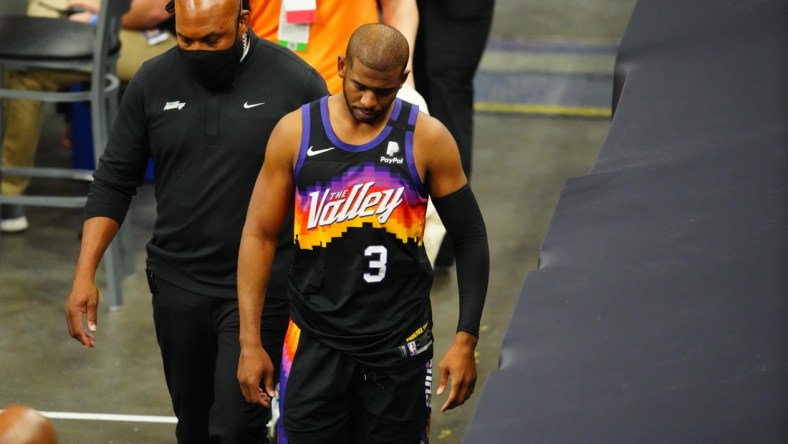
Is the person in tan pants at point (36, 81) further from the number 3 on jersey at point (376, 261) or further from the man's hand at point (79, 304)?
the number 3 on jersey at point (376, 261)

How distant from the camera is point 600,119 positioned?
10.0 meters

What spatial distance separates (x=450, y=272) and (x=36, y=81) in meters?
2.53

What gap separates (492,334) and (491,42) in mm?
6205

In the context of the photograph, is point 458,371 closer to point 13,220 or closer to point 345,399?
point 345,399

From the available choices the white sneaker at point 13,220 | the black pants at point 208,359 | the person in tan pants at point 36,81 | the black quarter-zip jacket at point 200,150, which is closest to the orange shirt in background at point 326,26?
the black quarter-zip jacket at point 200,150

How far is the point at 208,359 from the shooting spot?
14.1 ft

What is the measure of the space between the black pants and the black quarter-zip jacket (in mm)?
63

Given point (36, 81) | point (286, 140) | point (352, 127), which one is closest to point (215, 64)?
point (286, 140)

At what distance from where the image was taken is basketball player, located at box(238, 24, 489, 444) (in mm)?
3541

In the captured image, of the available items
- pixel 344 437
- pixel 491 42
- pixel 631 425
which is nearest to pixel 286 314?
pixel 344 437

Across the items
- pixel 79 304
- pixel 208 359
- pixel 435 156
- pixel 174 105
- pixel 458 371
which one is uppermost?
pixel 435 156

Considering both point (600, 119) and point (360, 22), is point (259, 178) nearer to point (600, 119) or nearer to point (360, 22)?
point (360, 22)

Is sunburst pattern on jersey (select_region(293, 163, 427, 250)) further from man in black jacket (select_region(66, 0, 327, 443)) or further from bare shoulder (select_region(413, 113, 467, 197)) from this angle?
man in black jacket (select_region(66, 0, 327, 443))

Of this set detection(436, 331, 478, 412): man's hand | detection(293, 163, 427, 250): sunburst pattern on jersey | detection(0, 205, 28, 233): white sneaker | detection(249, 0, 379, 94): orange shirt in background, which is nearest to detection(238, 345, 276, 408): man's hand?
detection(293, 163, 427, 250): sunburst pattern on jersey
